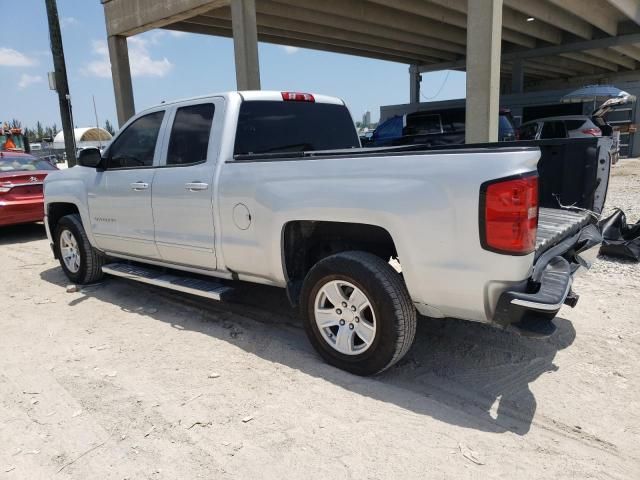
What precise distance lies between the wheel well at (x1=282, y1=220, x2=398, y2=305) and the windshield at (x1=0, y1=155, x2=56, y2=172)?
7295mm

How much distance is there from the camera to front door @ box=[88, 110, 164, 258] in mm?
4512

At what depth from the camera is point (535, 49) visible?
24281mm

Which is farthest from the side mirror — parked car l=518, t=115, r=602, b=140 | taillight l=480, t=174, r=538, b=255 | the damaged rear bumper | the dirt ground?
parked car l=518, t=115, r=602, b=140

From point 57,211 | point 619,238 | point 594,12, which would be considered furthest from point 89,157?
point 594,12

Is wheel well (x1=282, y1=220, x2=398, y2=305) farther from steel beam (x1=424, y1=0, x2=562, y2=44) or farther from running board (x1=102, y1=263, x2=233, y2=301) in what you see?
steel beam (x1=424, y1=0, x2=562, y2=44)

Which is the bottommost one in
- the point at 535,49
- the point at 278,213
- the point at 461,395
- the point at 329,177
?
the point at 461,395

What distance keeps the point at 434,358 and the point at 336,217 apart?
4.26 feet

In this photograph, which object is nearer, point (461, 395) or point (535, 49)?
point (461, 395)

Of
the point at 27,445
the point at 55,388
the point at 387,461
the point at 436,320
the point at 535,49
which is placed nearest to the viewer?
the point at 387,461

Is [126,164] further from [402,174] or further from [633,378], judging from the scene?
[633,378]

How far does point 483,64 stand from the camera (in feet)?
32.5


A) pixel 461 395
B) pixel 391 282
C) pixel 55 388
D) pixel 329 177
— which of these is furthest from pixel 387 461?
pixel 55 388

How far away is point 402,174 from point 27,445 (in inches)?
102

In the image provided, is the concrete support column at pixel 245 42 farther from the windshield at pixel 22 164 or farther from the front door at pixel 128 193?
the front door at pixel 128 193
